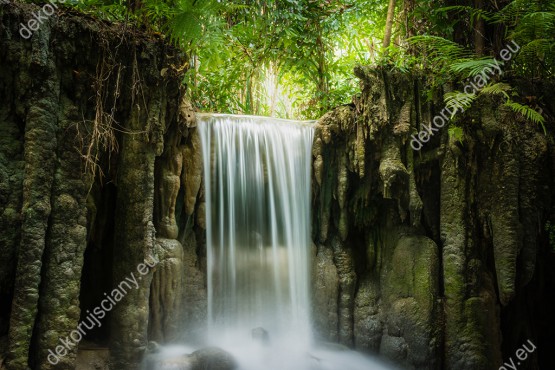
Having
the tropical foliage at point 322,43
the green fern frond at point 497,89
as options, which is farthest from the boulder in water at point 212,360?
the green fern frond at point 497,89

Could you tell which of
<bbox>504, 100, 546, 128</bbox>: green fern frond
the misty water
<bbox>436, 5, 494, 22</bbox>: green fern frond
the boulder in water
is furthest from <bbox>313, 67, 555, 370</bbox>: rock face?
the boulder in water

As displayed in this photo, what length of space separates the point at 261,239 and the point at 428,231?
8.96 ft

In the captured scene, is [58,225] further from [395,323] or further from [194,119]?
[395,323]

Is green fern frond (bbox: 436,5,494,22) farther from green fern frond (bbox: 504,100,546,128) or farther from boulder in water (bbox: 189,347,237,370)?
boulder in water (bbox: 189,347,237,370)

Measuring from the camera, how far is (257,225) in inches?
283

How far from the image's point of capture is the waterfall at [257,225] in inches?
270

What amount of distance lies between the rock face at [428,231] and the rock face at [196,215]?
0.02m

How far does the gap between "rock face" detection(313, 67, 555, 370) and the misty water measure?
0.31 meters

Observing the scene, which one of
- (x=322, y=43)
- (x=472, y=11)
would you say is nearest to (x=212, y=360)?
(x=472, y=11)

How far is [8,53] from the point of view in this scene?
4.55 meters

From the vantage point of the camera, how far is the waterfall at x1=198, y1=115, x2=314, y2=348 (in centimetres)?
685

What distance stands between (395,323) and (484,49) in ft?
15.5

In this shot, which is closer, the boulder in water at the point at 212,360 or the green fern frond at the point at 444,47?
the boulder in water at the point at 212,360

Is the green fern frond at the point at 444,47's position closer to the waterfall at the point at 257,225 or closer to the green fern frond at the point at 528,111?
the green fern frond at the point at 528,111
